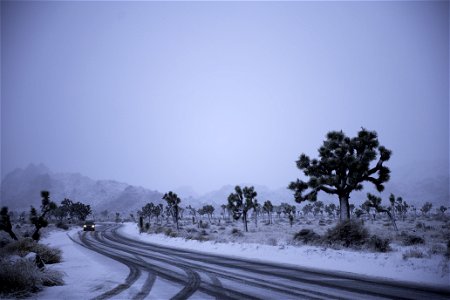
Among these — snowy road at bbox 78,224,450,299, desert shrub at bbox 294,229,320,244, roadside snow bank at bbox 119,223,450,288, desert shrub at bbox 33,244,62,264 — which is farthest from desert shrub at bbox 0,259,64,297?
desert shrub at bbox 294,229,320,244

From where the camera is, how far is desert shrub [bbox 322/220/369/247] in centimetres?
1611

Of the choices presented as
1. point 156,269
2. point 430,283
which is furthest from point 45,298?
point 430,283

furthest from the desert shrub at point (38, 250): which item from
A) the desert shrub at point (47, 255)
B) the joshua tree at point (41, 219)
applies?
the joshua tree at point (41, 219)

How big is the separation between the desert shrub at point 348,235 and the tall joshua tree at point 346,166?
148 inches

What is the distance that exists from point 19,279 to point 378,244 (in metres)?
A: 16.0

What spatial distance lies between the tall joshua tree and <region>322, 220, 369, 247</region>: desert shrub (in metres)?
3.76

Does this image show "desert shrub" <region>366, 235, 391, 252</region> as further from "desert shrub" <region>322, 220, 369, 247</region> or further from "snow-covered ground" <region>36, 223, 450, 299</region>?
"snow-covered ground" <region>36, 223, 450, 299</region>

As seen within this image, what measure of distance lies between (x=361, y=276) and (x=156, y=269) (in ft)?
29.6

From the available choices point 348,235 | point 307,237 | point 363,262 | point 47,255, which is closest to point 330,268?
point 363,262

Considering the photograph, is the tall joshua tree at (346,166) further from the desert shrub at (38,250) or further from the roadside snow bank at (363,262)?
the desert shrub at (38,250)

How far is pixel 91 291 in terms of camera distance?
9.20m

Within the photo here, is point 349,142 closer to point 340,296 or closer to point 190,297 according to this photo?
point 340,296

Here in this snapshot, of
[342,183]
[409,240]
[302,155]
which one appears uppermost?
[302,155]

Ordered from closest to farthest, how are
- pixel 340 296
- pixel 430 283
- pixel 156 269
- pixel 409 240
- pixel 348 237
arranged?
pixel 340 296
pixel 430 283
pixel 156 269
pixel 348 237
pixel 409 240
